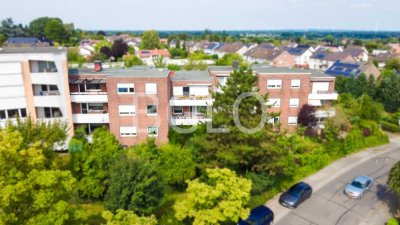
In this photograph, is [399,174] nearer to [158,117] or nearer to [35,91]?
[158,117]

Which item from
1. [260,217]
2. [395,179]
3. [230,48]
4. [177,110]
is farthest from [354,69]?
[230,48]

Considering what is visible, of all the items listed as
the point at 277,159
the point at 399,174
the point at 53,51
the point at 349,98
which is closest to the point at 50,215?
the point at 277,159

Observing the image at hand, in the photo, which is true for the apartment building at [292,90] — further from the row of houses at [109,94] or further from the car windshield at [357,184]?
the car windshield at [357,184]

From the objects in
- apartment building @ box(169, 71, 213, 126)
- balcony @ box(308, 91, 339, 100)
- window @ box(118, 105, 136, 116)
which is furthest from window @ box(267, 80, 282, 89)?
window @ box(118, 105, 136, 116)

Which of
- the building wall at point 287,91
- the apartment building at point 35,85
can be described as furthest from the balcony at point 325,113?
the apartment building at point 35,85

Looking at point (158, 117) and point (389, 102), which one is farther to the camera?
point (389, 102)
